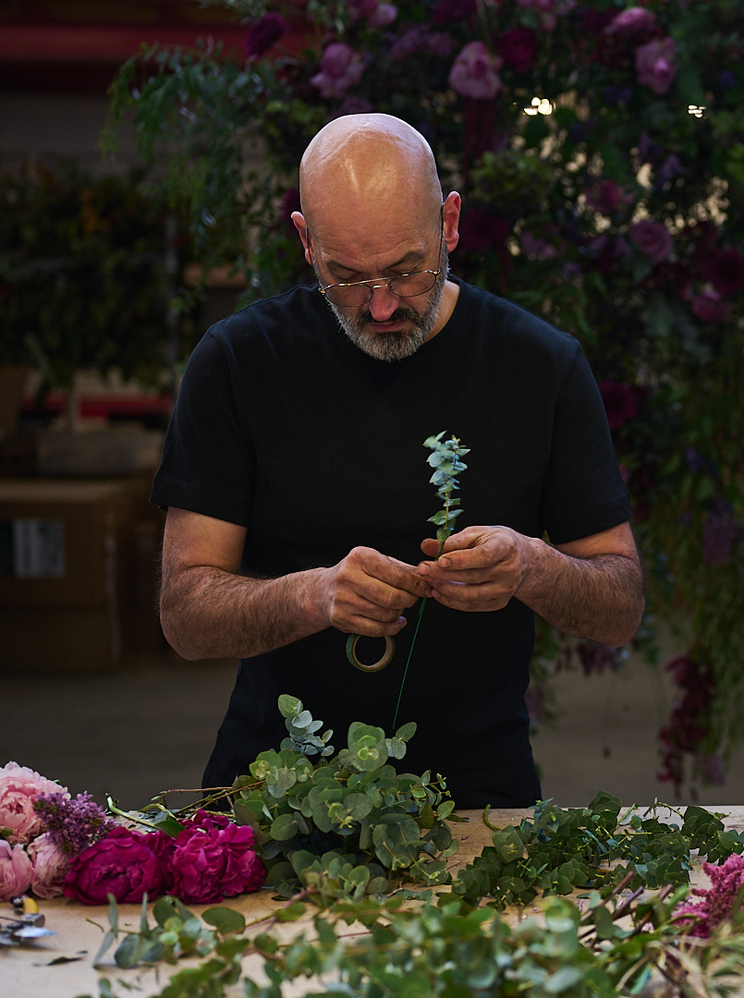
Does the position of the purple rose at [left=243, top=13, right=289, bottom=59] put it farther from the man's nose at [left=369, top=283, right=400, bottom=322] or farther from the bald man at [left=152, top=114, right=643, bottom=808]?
the man's nose at [left=369, top=283, right=400, bottom=322]

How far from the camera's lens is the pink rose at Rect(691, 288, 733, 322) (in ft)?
7.50

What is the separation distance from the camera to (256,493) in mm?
1508

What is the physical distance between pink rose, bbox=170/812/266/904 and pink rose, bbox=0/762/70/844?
5.8 inches

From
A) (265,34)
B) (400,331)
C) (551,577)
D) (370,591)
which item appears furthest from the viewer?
(265,34)

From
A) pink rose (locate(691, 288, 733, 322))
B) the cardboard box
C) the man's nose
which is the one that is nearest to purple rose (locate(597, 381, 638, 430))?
pink rose (locate(691, 288, 733, 322))

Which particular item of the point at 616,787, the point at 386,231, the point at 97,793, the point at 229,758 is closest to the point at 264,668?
the point at 229,758

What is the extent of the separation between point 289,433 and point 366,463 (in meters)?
0.11

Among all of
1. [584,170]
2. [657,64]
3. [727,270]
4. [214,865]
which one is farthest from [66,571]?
[214,865]

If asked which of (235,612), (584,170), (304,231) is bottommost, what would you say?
(235,612)

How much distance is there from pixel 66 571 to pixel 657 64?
10.0 ft

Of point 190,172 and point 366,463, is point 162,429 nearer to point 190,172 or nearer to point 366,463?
point 190,172

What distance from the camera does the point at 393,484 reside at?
1.49 metres

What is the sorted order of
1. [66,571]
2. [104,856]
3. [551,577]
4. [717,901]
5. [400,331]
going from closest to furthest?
1. [717,901]
2. [104,856]
3. [551,577]
4. [400,331]
5. [66,571]

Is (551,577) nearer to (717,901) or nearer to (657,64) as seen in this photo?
(717,901)
